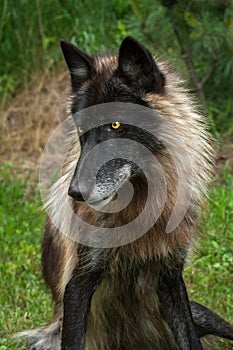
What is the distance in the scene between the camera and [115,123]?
484 centimetres

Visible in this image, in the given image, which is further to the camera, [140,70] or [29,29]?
[29,29]

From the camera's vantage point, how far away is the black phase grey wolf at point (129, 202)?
16.0 feet

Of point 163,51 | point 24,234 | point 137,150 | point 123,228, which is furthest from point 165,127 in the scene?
point 163,51

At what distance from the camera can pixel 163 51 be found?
352 inches

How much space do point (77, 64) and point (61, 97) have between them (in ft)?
8.48

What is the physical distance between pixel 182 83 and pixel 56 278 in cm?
157

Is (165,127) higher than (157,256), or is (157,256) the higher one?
(165,127)

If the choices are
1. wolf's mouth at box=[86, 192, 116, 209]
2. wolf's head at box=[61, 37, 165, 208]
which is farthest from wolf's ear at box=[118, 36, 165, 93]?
wolf's mouth at box=[86, 192, 116, 209]

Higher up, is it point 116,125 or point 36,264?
point 116,125

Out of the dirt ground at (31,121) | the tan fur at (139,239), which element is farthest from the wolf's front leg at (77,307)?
the dirt ground at (31,121)

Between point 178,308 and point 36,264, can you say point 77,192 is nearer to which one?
point 178,308

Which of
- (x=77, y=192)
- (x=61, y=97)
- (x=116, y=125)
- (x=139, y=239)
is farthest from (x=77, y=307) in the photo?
(x=61, y=97)

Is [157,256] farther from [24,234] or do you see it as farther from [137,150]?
[24,234]

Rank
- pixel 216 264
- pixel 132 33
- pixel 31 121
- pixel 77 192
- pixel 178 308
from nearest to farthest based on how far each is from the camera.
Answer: pixel 77 192 → pixel 178 308 → pixel 216 264 → pixel 132 33 → pixel 31 121
